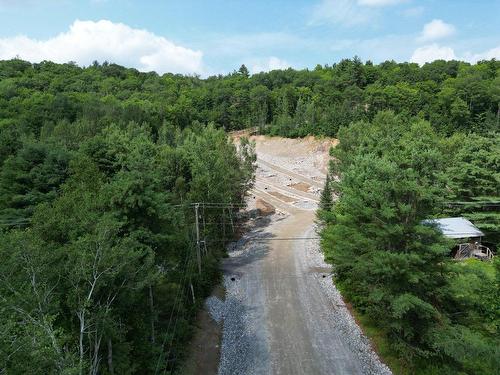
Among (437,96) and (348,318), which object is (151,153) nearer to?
(348,318)

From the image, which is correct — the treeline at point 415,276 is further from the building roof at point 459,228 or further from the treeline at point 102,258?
the building roof at point 459,228

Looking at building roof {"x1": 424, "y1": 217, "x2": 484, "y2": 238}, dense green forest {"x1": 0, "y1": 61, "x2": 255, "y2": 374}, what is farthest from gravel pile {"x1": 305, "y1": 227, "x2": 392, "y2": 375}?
building roof {"x1": 424, "y1": 217, "x2": 484, "y2": 238}

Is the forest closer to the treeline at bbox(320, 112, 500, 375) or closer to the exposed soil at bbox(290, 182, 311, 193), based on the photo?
the treeline at bbox(320, 112, 500, 375)

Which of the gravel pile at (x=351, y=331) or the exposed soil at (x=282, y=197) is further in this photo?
the exposed soil at (x=282, y=197)

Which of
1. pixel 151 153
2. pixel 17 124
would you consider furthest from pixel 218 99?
pixel 151 153

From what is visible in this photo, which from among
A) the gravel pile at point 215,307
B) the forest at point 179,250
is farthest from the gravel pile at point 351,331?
the gravel pile at point 215,307

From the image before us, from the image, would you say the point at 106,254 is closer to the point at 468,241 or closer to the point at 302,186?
the point at 468,241
